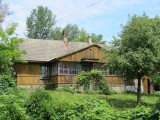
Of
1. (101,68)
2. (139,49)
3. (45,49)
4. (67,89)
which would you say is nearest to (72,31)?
(45,49)

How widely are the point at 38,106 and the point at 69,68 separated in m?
22.5

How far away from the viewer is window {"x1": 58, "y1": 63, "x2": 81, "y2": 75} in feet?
116

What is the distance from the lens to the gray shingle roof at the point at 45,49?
121 feet

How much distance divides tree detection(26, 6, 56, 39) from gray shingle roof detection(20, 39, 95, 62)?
133ft

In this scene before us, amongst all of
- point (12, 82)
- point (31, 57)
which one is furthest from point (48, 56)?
point (12, 82)

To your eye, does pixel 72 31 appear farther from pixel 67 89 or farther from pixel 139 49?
pixel 139 49

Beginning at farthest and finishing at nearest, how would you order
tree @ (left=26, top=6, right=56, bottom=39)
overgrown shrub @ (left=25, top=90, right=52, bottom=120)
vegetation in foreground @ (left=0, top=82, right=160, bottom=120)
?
tree @ (left=26, top=6, right=56, bottom=39) < overgrown shrub @ (left=25, top=90, right=52, bottom=120) < vegetation in foreground @ (left=0, top=82, right=160, bottom=120)

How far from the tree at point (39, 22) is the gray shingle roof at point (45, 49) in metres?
40.5

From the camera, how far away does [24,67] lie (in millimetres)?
36156

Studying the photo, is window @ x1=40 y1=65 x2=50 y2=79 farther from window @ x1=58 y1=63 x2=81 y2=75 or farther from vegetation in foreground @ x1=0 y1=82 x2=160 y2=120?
vegetation in foreground @ x1=0 y1=82 x2=160 y2=120

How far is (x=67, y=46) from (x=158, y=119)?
33749mm

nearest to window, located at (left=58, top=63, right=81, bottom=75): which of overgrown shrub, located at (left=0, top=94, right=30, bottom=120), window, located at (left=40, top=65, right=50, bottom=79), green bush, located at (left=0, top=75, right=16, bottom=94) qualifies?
window, located at (left=40, top=65, right=50, bottom=79)

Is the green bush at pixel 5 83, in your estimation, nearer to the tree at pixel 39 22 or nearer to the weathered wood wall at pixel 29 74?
the weathered wood wall at pixel 29 74

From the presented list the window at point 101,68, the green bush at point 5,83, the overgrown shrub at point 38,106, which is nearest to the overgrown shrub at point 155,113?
the overgrown shrub at point 38,106
